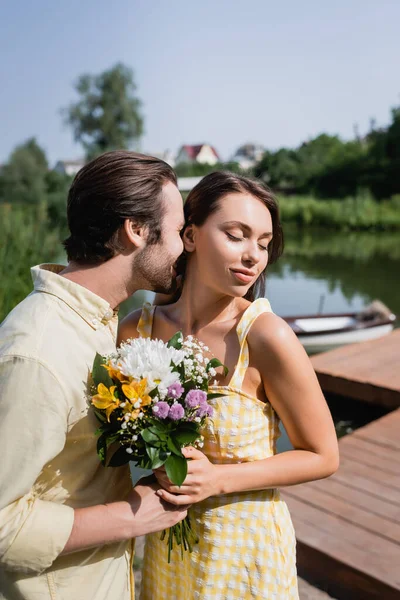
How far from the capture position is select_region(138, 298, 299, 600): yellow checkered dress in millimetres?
1614

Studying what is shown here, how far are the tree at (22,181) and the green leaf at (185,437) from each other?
97.4ft

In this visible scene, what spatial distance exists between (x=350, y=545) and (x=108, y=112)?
4337 cm

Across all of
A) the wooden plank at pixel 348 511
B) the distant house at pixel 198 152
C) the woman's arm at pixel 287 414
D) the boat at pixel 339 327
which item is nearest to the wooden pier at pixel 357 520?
the wooden plank at pixel 348 511

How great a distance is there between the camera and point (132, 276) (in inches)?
62.6

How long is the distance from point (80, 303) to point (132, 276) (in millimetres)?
197

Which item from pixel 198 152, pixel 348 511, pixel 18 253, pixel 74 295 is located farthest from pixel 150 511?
pixel 198 152

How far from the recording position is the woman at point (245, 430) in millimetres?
1567

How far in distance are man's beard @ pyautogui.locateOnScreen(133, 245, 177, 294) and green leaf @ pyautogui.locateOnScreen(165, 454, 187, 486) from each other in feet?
1.65

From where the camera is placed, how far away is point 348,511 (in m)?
3.50

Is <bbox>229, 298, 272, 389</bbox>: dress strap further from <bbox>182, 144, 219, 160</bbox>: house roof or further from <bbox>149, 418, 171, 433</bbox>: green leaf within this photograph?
<bbox>182, 144, 219, 160</bbox>: house roof

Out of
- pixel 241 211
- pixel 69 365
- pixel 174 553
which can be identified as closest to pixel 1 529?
pixel 69 365

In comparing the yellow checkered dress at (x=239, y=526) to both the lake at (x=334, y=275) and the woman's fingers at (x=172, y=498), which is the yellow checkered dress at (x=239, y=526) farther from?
the lake at (x=334, y=275)

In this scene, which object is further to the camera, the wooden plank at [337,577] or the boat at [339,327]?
the boat at [339,327]

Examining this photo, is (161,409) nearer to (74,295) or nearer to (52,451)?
(52,451)
